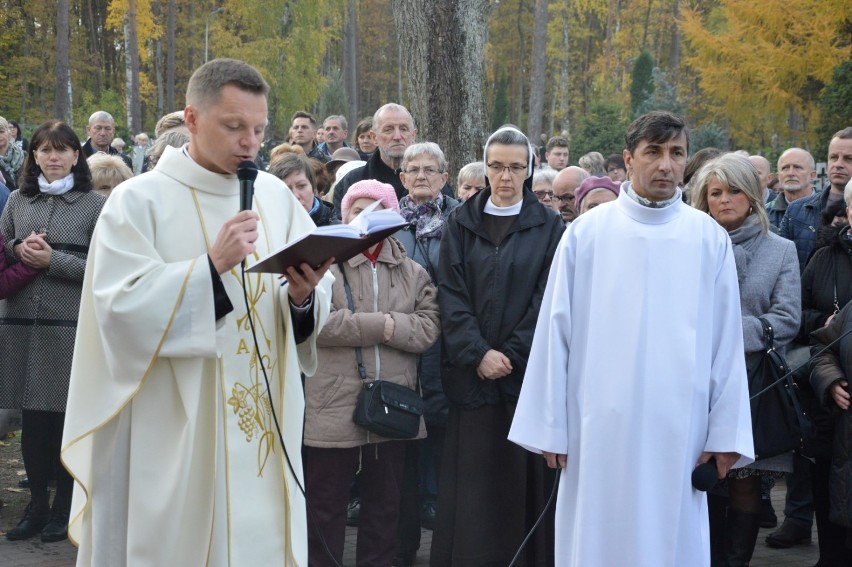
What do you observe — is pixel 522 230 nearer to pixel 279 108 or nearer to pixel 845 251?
pixel 845 251

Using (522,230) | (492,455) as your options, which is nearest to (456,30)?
(522,230)

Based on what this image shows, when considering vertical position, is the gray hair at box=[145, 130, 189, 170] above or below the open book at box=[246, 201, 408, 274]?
above

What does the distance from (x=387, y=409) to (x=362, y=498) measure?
0.58 m

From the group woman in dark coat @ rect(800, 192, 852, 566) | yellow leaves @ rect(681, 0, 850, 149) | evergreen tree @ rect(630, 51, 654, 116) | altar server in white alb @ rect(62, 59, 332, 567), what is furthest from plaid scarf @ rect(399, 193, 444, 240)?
evergreen tree @ rect(630, 51, 654, 116)

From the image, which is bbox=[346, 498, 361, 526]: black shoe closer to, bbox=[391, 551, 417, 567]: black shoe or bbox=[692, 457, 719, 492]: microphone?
bbox=[391, 551, 417, 567]: black shoe

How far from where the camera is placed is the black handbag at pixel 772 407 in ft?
18.0

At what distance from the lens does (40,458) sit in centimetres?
659

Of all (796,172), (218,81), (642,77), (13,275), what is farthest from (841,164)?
(642,77)

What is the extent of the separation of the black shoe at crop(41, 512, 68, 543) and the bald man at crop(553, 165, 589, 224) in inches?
154

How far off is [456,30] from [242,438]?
6.02 m

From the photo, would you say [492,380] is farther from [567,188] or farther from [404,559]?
[567,188]

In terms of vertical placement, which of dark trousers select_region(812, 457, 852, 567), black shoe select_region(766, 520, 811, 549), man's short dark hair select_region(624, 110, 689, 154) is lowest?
black shoe select_region(766, 520, 811, 549)

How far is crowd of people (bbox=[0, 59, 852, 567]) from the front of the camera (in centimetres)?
365

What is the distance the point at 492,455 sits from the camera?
5.68 meters
